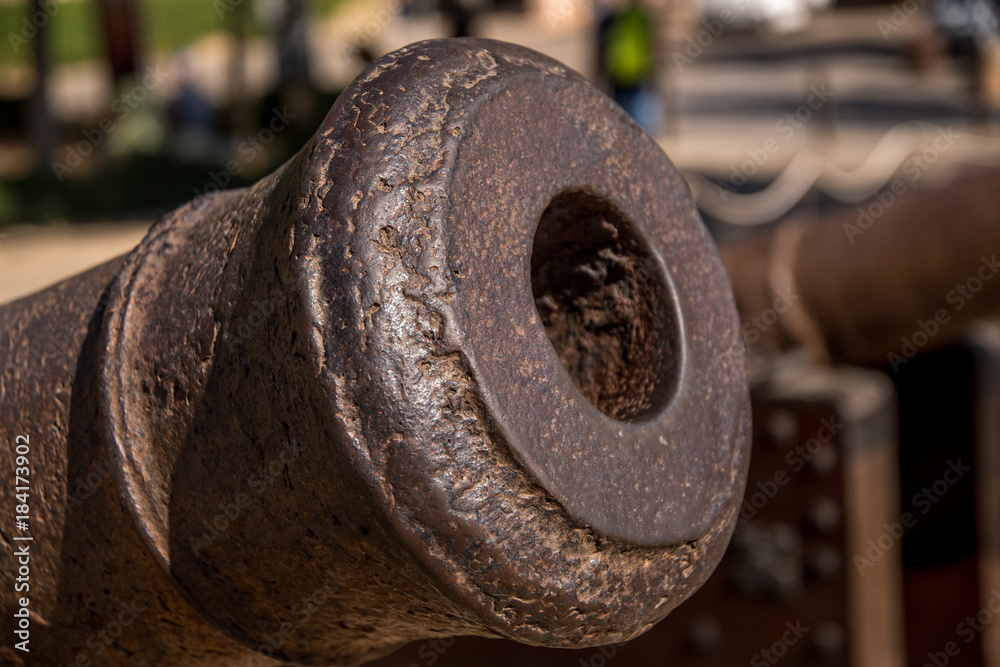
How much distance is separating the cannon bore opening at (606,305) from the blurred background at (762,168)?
2.27 meters

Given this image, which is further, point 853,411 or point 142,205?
point 142,205

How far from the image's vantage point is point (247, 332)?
1201 mm

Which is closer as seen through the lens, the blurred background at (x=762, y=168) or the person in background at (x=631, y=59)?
the blurred background at (x=762, y=168)

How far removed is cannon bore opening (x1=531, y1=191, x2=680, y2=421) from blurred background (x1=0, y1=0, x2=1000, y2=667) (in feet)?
7.46

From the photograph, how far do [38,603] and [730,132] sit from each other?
1487 cm

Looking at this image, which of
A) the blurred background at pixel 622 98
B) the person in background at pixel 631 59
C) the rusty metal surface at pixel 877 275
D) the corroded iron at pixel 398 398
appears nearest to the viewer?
the corroded iron at pixel 398 398

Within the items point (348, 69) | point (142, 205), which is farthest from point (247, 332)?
point (348, 69)

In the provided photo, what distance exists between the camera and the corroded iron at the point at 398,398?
112cm

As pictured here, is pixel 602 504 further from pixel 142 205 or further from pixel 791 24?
pixel 791 24

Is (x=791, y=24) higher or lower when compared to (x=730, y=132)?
lower

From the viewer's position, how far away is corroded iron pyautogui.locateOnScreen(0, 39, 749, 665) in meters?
1.12

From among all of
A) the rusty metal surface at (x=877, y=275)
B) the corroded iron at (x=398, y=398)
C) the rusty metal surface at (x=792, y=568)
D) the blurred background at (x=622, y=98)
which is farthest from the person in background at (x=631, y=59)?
the corroded iron at (x=398, y=398)

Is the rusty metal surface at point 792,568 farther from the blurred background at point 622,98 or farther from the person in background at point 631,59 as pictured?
the person in background at point 631,59

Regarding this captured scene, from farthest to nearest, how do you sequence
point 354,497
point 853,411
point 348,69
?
point 348,69 < point 853,411 < point 354,497
